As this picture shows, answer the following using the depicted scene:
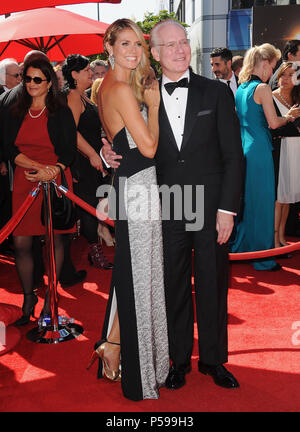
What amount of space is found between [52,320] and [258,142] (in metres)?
2.78

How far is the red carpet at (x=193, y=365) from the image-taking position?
9.16 feet

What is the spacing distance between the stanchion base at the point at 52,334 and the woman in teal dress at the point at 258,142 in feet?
7.59

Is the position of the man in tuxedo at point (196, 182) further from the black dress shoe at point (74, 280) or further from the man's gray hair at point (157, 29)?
the black dress shoe at point (74, 280)

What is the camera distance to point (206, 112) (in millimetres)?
2723

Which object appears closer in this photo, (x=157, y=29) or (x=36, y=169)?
(x=157, y=29)

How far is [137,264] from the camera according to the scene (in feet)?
8.98

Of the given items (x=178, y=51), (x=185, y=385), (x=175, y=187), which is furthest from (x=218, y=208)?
(x=185, y=385)

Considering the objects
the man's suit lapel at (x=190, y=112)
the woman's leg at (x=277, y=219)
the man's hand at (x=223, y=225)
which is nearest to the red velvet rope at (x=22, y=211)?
the man's suit lapel at (x=190, y=112)

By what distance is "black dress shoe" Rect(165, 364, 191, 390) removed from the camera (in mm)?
2947

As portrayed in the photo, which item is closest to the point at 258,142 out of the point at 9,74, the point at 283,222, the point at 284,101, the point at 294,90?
the point at 284,101

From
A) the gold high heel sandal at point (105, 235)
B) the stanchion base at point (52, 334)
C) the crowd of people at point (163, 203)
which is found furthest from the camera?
the gold high heel sandal at point (105, 235)

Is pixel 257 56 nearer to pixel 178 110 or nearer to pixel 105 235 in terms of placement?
pixel 178 110

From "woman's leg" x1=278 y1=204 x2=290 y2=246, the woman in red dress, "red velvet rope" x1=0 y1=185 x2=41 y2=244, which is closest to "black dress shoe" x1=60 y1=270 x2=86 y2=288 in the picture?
the woman in red dress
